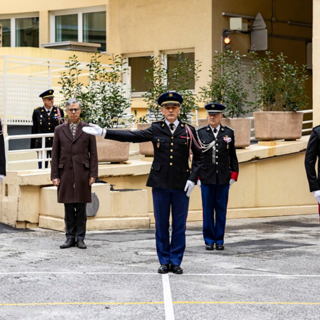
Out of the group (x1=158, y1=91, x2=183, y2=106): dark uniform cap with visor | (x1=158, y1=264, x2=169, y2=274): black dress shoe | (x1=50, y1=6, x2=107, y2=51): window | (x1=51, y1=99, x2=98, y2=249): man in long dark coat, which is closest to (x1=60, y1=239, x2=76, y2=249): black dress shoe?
(x1=51, y1=99, x2=98, y2=249): man in long dark coat

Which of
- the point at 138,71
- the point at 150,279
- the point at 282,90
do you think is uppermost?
the point at 138,71

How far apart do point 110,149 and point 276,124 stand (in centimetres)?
366

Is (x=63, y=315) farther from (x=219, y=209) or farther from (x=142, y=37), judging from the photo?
(x=142, y=37)

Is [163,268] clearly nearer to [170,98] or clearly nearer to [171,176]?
[171,176]

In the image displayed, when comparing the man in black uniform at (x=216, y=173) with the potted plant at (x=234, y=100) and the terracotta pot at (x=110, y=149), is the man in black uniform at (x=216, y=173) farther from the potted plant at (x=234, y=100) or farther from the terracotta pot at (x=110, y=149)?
the potted plant at (x=234, y=100)

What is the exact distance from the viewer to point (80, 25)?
22.9 metres

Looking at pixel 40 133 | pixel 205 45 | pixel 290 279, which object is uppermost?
pixel 205 45

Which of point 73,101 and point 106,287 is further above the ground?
point 73,101

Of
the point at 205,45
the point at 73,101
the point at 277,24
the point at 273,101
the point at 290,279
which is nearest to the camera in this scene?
the point at 290,279

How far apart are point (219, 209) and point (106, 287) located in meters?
3.31

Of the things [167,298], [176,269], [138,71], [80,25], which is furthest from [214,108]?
[80,25]

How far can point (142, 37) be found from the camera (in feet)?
69.5

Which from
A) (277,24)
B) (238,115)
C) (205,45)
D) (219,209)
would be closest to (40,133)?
(238,115)

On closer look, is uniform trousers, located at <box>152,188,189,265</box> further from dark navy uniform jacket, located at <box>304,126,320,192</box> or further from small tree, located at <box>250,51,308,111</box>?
small tree, located at <box>250,51,308,111</box>
